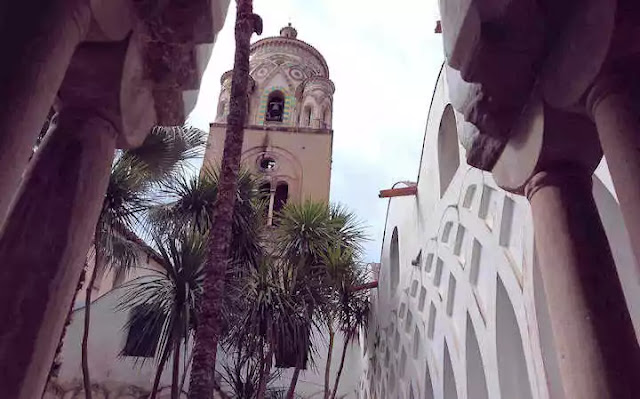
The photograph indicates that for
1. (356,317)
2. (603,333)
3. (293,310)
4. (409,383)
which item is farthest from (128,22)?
(356,317)

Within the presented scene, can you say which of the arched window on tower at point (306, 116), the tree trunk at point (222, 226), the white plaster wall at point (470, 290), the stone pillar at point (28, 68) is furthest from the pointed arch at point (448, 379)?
the arched window on tower at point (306, 116)

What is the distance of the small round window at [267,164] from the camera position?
2343 cm

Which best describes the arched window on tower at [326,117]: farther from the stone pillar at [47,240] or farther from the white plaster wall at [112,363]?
the stone pillar at [47,240]

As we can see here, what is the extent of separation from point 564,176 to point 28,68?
1.96 m

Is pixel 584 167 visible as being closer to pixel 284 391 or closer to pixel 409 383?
pixel 409 383

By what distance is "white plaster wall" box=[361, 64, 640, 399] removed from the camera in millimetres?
3762

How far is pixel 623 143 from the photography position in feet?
6.28

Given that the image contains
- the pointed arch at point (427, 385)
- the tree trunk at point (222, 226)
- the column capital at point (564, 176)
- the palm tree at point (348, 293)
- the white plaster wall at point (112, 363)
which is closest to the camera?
the column capital at point (564, 176)

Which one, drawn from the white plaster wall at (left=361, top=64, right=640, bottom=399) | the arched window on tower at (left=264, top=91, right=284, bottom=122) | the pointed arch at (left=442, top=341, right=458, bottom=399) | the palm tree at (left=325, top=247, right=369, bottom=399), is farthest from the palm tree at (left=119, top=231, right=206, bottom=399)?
the arched window on tower at (left=264, top=91, right=284, bottom=122)

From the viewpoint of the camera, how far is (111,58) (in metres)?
2.21

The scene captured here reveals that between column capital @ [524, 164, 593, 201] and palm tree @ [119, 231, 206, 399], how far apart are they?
649 cm

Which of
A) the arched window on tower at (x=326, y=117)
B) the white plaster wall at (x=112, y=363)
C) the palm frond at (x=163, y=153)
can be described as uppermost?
the arched window on tower at (x=326, y=117)

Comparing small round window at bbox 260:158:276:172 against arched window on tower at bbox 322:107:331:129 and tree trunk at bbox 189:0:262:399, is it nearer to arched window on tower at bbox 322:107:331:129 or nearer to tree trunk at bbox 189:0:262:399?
arched window on tower at bbox 322:107:331:129

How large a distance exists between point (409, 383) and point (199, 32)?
6.36 m
